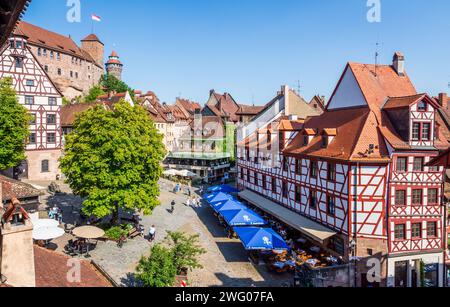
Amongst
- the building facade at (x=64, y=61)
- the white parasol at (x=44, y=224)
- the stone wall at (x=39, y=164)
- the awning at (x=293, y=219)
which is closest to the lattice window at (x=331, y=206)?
the awning at (x=293, y=219)

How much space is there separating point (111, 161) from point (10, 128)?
11994mm

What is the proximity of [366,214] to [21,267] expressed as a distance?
57.7ft

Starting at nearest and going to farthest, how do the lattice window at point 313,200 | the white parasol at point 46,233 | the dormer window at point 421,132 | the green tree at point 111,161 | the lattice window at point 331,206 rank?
the white parasol at point 46,233 < the dormer window at point 421,132 < the lattice window at point 331,206 < the green tree at point 111,161 < the lattice window at point 313,200

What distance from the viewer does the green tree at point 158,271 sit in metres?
13.4

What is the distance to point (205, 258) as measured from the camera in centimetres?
2148

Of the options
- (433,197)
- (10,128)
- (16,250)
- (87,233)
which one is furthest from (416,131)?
(10,128)

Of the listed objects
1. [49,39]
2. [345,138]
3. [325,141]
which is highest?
[49,39]

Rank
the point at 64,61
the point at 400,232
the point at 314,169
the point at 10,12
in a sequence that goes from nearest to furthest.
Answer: the point at 10,12 < the point at 400,232 < the point at 314,169 < the point at 64,61

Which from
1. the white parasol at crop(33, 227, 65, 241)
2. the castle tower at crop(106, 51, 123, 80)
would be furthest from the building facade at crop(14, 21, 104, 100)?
the white parasol at crop(33, 227, 65, 241)

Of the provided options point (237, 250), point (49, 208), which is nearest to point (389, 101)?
point (237, 250)

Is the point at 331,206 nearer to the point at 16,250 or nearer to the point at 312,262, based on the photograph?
the point at 312,262

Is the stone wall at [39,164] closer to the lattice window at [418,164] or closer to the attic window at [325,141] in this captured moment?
the attic window at [325,141]

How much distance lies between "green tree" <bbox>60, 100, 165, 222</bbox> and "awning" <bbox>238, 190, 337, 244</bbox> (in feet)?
30.8

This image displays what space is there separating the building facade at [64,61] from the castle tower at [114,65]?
12191 millimetres
